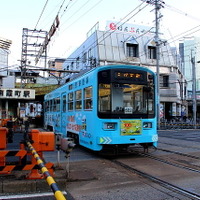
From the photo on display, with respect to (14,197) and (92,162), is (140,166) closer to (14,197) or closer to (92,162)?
(92,162)

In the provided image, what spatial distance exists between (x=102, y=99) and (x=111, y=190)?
379cm

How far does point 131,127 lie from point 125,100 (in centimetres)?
95

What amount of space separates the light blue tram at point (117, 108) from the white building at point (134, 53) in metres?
21.2

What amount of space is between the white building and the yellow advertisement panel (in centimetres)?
2182

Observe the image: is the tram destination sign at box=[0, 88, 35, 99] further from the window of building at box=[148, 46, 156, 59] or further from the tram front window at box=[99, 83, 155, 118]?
the tram front window at box=[99, 83, 155, 118]

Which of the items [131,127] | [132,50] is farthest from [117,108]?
[132,50]

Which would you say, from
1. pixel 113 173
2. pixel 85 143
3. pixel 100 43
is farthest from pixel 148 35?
pixel 113 173

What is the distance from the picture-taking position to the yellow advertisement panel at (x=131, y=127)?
27.7 feet

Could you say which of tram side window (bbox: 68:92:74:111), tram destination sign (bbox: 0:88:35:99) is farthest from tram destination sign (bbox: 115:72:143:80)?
tram destination sign (bbox: 0:88:35:99)

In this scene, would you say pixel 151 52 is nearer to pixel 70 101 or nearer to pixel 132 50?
pixel 132 50

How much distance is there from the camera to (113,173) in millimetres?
6602

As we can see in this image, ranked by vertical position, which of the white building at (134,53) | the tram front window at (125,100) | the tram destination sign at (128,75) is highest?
the white building at (134,53)

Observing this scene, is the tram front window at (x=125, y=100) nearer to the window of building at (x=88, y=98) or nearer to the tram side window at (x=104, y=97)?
the tram side window at (x=104, y=97)

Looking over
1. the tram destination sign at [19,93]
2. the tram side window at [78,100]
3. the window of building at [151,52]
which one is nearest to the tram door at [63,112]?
A: the tram side window at [78,100]
